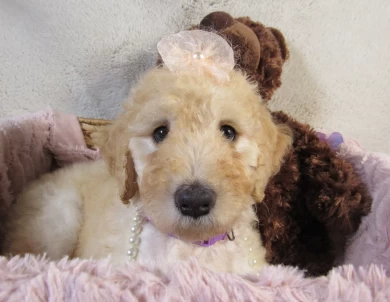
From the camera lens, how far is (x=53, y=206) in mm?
1790

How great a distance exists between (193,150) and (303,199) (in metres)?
0.84

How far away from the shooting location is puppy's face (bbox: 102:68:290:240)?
3.54ft

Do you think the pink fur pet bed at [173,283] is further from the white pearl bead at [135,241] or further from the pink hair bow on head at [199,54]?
the pink hair bow on head at [199,54]

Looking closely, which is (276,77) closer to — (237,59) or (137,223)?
(237,59)

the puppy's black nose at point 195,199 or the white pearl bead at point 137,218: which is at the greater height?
the puppy's black nose at point 195,199

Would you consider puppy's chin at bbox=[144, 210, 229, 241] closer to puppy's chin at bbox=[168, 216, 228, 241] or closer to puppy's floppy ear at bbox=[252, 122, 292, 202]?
puppy's chin at bbox=[168, 216, 228, 241]

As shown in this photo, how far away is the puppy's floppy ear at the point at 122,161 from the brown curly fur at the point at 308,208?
68 centimetres

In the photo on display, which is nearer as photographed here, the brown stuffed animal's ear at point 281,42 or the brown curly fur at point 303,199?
the brown curly fur at point 303,199

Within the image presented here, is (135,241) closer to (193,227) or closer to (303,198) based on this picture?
(193,227)

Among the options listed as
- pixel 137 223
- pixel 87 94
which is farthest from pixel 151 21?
pixel 137 223

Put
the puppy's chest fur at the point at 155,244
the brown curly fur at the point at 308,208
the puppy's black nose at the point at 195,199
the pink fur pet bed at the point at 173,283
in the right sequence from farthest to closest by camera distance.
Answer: the brown curly fur at the point at 308,208, the puppy's chest fur at the point at 155,244, the puppy's black nose at the point at 195,199, the pink fur pet bed at the point at 173,283

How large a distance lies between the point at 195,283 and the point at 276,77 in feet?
4.38

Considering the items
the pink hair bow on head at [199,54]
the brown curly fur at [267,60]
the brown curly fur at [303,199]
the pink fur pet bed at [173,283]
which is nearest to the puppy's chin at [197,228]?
the pink fur pet bed at [173,283]

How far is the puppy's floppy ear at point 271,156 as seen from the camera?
1.37 metres
